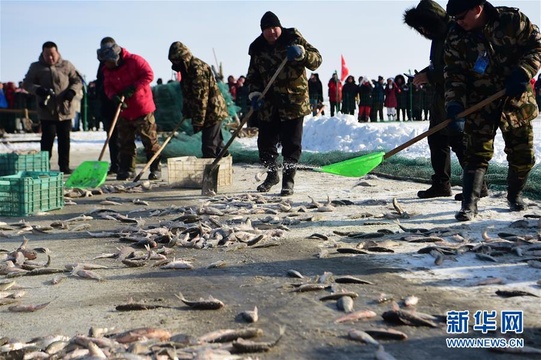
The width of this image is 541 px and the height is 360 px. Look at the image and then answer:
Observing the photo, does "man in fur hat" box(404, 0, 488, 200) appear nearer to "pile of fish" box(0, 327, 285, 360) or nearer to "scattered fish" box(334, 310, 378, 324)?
"scattered fish" box(334, 310, 378, 324)

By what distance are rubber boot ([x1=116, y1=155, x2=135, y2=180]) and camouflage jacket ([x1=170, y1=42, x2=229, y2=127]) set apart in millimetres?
1406

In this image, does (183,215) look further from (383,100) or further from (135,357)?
(383,100)

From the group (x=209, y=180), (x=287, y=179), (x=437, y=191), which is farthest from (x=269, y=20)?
(x=437, y=191)

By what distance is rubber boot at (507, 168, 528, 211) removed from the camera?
317 inches

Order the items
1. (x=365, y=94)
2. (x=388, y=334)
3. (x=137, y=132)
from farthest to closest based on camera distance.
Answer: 1. (x=365, y=94)
2. (x=137, y=132)
3. (x=388, y=334)

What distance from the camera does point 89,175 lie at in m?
12.0

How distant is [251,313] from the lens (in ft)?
15.0

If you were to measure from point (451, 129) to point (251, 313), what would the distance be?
412 centimetres

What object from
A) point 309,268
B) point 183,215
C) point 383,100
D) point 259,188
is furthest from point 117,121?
point 383,100

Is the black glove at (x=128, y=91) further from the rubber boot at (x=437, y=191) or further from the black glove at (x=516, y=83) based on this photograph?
the black glove at (x=516, y=83)

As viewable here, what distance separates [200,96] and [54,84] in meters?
3.18

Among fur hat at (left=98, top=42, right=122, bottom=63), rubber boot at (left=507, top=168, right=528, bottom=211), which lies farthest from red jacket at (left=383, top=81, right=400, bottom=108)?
rubber boot at (left=507, top=168, right=528, bottom=211)

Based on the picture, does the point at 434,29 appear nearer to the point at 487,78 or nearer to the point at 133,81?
the point at 487,78

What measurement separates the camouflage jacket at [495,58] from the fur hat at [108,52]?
6243 mm
